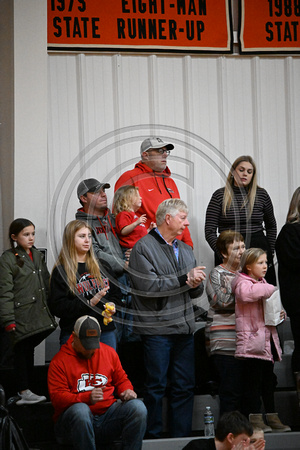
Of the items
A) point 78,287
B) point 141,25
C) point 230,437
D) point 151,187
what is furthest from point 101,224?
point 141,25

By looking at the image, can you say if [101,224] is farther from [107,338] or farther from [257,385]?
[257,385]

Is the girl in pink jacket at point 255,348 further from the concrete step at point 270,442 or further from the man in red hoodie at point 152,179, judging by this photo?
the man in red hoodie at point 152,179

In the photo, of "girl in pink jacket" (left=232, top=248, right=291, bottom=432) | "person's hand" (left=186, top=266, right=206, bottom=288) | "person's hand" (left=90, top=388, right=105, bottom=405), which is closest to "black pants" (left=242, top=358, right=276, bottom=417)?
"girl in pink jacket" (left=232, top=248, right=291, bottom=432)

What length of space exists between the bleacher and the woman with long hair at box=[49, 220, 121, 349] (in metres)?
0.52

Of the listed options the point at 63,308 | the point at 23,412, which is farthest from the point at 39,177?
the point at 23,412

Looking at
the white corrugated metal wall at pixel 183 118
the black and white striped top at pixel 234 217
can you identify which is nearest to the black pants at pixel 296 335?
the black and white striped top at pixel 234 217

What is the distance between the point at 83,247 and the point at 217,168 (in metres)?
2.65

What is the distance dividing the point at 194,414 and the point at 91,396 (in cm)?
107

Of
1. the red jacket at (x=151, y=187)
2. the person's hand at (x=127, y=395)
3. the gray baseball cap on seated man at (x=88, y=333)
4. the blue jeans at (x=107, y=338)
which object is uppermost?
the red jacket at (x=151, y=187)

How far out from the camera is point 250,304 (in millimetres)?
5086

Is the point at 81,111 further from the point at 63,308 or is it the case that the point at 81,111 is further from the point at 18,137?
the point at 63,308

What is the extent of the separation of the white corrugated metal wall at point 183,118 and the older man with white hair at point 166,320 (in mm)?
2093

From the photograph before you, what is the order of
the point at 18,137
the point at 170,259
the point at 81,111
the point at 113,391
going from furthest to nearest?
the point at 81,111 < the point at 18,137 < the point at 170,259 < the point at 113,391

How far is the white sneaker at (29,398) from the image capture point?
4949 millimetres
